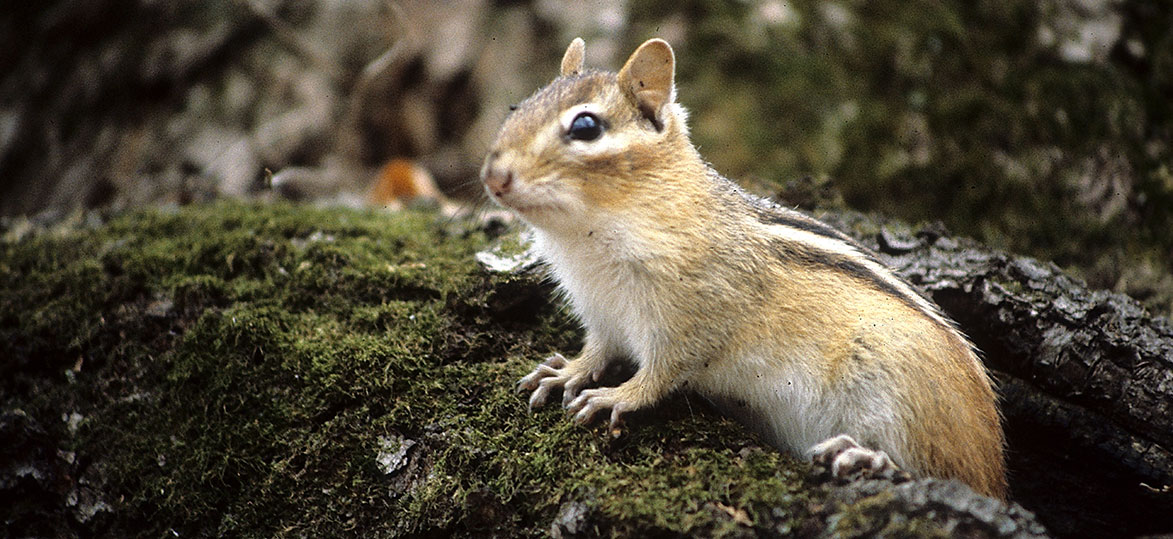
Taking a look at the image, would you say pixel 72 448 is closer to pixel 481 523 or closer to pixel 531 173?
pixel 481 523

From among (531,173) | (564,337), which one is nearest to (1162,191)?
(564,337)

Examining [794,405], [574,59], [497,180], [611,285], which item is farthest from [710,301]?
[574,59]

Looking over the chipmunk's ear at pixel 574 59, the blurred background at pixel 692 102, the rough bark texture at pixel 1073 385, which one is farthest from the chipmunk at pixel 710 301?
the blurred background at pixel 692 102

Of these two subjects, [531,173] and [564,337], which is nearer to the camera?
[531,173]

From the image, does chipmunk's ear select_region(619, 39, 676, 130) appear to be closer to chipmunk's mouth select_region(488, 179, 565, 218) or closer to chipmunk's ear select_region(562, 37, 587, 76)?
chipmunk's ear select_region(562, 37, 587, 76)

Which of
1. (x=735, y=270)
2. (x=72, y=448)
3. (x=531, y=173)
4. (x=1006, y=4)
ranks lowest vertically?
(x=72, y=448)
